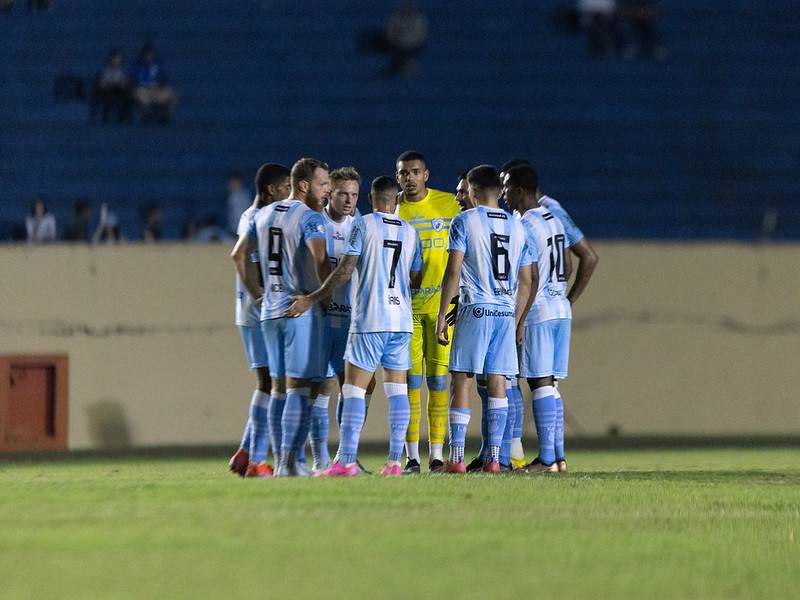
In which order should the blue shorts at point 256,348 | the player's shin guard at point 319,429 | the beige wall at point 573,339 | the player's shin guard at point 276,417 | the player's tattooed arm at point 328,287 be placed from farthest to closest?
the beige wall at point 573,339, the blue shorts at point 256,348, the player's shin guard at point 319,429, the player's shin guard at point 276,417, the player's tattooed arm at point 328,287

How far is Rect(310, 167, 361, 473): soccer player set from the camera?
7.25 meters

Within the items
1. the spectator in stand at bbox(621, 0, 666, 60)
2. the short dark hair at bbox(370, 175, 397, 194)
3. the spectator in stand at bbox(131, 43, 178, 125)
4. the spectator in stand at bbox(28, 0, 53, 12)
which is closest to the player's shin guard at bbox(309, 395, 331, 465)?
the short dark hair at bbox(370, 175, 397, 194)

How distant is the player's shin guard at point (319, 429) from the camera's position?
7.48 metres

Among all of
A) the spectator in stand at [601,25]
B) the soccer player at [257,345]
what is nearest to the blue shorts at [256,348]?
the soccer player at [257,345]

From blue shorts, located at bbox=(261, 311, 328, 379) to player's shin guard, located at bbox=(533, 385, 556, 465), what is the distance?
1382mm

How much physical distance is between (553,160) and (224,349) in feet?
16.3

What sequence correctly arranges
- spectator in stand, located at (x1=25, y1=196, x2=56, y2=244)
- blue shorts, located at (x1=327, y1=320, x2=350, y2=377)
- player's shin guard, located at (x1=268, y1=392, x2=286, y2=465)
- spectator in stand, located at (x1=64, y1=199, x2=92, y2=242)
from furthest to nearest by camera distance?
spectator in stand, located at (x1=25, y1=196, x2=56, y2=244) < spectator in stand, located at (x1=64, y1=199, x2=92, y2=242) < blue shorts, located at (x1=327, y1=320, x2=350, y2=377) < player's shin guard, located at (x1=268, y1=392, x2=286, y2=465)

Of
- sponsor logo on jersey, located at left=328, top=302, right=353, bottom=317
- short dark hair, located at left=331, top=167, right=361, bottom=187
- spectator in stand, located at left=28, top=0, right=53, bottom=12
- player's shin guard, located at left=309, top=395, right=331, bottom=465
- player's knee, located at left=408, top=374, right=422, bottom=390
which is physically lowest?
player's shin guard, located at left=309, top=395, right=331, bottom=465

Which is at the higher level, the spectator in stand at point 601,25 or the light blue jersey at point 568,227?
the spectator in stand at point 601,25

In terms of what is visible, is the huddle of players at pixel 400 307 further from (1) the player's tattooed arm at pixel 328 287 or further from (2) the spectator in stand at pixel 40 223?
(2) the spectator in stand at pixel 40 223

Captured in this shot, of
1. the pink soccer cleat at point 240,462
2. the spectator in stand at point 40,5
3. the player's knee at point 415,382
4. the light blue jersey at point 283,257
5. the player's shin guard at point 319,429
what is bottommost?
the pink soccer cleat at point 240,462

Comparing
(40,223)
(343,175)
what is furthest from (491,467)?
(40,223)

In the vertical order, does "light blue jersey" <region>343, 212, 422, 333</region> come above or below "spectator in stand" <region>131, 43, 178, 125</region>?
below

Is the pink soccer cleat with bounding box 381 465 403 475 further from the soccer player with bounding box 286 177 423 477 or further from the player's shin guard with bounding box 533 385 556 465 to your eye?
the player's shin guard with bounding box 533 385 556 465
